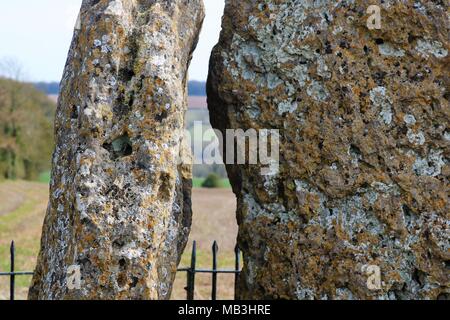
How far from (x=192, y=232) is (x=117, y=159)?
1537 cm

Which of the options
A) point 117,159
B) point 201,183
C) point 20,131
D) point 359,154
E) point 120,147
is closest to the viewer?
point 117,159

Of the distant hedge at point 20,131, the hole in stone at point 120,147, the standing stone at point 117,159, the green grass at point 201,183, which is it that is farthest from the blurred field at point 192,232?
the hole in stone at point 120,147

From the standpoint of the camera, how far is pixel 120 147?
165 inches

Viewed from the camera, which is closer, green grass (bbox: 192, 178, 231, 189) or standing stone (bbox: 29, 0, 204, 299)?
standing stone (bbox: 29, 0, 204, 299)

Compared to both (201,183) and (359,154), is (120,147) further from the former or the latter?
(201,183)

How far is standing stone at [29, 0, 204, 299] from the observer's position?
3.87 m

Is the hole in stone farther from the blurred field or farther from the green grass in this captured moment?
the green grass

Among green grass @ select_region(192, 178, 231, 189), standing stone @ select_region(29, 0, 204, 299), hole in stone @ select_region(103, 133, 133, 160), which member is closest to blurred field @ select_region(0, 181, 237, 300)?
green grass @ select_region(192, 178, 231, 189)

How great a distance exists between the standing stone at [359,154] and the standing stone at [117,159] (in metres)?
0.81

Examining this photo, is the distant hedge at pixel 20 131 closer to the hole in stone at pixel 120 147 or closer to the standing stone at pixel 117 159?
the standing stone at pixel 117 159

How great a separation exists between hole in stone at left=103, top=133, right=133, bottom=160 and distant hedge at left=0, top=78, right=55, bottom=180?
87.8 ft

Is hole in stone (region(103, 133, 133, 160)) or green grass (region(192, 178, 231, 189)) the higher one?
hole in stone (region(103, 133, 133, 160))

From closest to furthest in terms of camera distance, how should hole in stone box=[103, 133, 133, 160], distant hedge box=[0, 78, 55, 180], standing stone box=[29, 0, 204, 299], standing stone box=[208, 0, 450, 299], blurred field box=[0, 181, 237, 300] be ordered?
standing stone box=[29, 0, 204, 299] → hole in stone box=[103, 133, 133, 160] → standing stone box=[208, 0, 450, 299] → blurred field box=[0, 181, 237, 300] → distant hedge box=[0, 78, 55, 180]

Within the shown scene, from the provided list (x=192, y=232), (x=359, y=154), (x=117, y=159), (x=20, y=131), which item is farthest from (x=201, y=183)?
(x=117, y=159)
